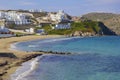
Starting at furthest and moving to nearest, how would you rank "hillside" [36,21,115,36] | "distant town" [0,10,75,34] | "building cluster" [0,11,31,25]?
1. "building cluster" [0,11,31,25]
2. "distant town" [0,10,75,34]
3. "hillside" [36,21,115,36]

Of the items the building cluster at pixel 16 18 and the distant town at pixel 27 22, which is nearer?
the distant town at pixel 27 22

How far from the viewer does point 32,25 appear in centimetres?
15450

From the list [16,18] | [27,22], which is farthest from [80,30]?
[16,18]

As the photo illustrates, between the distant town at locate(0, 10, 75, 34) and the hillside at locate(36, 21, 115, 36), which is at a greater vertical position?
the distant town at locate(0, 10, 75, 34)

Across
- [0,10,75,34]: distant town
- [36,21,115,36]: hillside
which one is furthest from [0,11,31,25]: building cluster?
[36,21,115,36]: hillside

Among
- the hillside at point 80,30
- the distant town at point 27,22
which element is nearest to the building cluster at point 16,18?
the distant town at point 27,22

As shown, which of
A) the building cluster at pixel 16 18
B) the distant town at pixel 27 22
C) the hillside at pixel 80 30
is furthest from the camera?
the building cluster at pixel 16 18

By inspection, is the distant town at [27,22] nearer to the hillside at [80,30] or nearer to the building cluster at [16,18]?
the building cluster at [16,18]

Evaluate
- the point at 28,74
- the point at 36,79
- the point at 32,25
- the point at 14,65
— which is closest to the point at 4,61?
the point at 14,65

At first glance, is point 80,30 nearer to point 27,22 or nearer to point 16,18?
point 27,22

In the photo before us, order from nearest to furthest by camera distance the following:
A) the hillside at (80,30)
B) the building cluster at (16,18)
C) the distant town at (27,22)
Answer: the hillside at (80,30), the distant town at (27,22), the building cluster at (16,18)

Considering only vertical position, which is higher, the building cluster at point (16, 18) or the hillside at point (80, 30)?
the building cluster at point (16, 18)

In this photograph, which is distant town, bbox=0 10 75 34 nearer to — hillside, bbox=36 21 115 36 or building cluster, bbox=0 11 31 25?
building cluster, bbox=0 11 31 25

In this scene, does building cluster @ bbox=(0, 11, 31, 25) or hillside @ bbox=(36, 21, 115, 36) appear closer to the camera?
hillside @ bbox=(36, 21, 115, 36)
